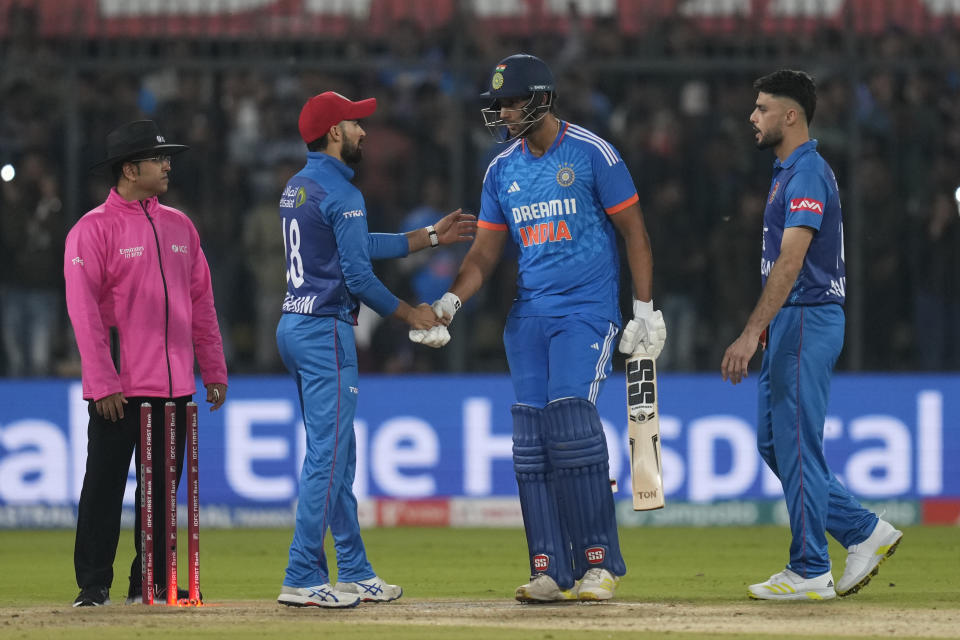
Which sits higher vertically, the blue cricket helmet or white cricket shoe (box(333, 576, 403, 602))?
the blue cricket helmet

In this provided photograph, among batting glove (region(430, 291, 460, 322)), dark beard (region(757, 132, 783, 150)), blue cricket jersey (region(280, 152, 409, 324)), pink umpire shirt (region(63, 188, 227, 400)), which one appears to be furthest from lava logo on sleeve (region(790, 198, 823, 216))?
pink umpire shirt (region(63, 188, 227, 400))

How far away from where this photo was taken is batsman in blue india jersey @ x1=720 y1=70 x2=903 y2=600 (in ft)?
24.0

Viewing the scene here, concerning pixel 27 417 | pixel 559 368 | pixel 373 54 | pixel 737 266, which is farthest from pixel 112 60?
pixel 559 368

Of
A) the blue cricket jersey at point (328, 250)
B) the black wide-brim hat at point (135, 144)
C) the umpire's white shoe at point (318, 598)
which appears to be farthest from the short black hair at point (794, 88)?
the umpire's white shoe at point (318, 598)

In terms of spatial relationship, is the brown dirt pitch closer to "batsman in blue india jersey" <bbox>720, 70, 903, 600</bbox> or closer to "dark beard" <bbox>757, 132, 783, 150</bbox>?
"batsman in blue india jersey" <bbox>720, 70, 903, 600</bbox>

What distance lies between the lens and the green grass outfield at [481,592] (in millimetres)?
6551

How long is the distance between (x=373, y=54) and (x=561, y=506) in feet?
19.6

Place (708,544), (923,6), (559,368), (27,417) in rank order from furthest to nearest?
(923,6) < (27,417) < (708,544) < (559,368)

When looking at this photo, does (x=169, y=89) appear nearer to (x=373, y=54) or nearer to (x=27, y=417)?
(x=373, y=54)

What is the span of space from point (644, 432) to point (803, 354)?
2.66ft

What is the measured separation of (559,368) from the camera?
23.8 ft

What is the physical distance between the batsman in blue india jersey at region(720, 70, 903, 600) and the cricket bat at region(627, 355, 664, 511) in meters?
0.39

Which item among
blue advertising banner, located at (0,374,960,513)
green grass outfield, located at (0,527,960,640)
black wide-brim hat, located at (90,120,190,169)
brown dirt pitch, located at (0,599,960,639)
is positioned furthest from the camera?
blue advertising banner, located at (0,374,960,513)

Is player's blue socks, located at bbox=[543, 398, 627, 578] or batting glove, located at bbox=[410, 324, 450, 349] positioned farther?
batting glove, located at bbox=[410, 324, 450, 349]
